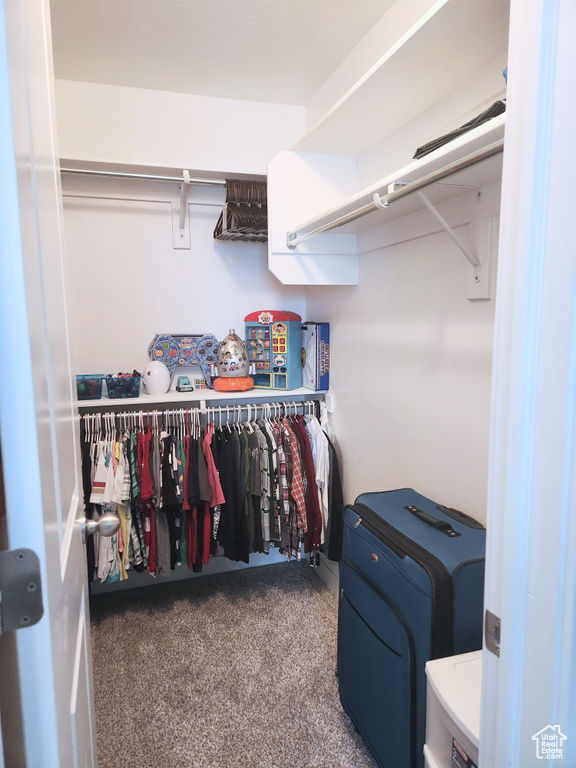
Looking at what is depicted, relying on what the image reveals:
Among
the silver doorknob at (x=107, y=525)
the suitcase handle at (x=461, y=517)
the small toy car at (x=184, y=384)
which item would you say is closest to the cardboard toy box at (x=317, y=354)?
the small toy car at (x=184, y=384)

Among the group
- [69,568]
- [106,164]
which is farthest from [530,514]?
[106,164]

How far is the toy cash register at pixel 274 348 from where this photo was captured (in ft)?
8.39

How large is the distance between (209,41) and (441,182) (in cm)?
135

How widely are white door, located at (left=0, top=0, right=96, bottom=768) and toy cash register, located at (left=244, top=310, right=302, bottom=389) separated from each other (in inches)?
73.9

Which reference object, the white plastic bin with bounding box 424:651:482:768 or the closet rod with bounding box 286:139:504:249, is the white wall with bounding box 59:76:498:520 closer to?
the closet rod with bounding box 286:139:504:249

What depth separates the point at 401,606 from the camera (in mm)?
1307

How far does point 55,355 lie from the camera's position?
760 millimetres

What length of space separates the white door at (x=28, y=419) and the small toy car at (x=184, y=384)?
A: 1873mm

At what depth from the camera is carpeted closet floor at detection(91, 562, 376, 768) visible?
63.8 inches

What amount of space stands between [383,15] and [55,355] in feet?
6.22

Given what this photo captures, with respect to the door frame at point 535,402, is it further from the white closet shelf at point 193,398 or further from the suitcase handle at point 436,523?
the white closet shelf at point 193,398

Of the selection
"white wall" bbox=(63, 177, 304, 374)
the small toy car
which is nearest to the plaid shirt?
the small toy car

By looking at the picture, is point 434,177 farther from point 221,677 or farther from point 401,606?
point 221,677

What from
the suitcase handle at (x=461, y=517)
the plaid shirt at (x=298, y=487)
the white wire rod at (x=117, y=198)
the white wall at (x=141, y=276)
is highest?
the white wire rod at (x=117, y=198)
